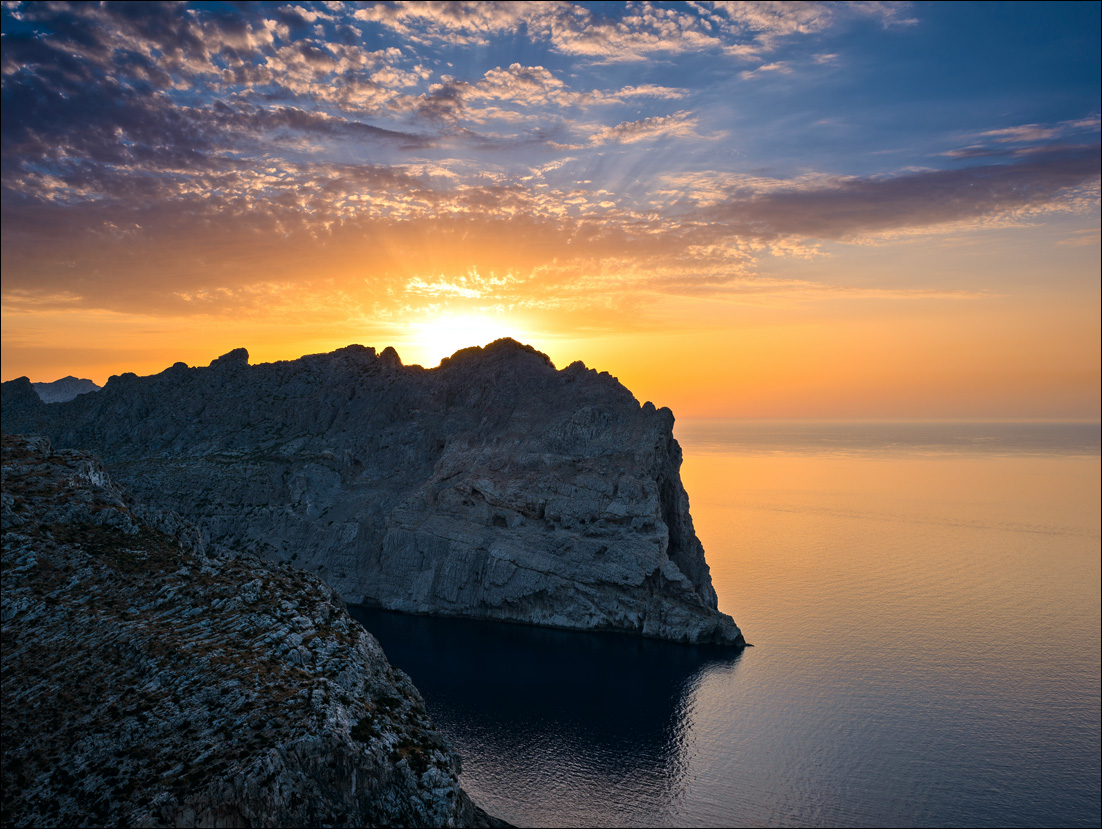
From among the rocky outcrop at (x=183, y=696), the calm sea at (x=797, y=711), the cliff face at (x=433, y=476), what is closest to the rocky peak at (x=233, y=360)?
the cliff face at (x=433, y=476)

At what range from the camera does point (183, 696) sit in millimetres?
42125

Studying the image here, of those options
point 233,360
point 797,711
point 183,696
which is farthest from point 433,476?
point 183,696

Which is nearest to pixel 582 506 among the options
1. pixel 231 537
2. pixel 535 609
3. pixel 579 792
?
pixel 535 609

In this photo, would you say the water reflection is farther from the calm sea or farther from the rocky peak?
the rocky peak

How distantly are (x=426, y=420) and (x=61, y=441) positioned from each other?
9900cm

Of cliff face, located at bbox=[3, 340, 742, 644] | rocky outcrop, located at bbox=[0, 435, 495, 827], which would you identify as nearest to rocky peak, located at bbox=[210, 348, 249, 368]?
cliff face, located at bbox=[3, 340, 742, 644]

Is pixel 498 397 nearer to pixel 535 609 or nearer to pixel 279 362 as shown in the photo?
pixel 535 609

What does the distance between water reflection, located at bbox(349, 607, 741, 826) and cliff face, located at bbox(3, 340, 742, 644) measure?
7.10 meters

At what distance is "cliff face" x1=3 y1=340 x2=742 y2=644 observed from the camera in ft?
413

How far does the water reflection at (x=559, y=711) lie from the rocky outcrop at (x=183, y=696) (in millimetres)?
15623

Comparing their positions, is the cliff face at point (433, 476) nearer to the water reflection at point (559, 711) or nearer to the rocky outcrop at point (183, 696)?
the water reflection at point (559, 711)

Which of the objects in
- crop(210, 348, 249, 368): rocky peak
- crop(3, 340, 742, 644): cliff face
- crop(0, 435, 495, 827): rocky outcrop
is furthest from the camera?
crop(210, 348, 249, 368): rocky peak

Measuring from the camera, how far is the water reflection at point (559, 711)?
6975 centimetres

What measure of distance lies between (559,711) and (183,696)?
58389mm
